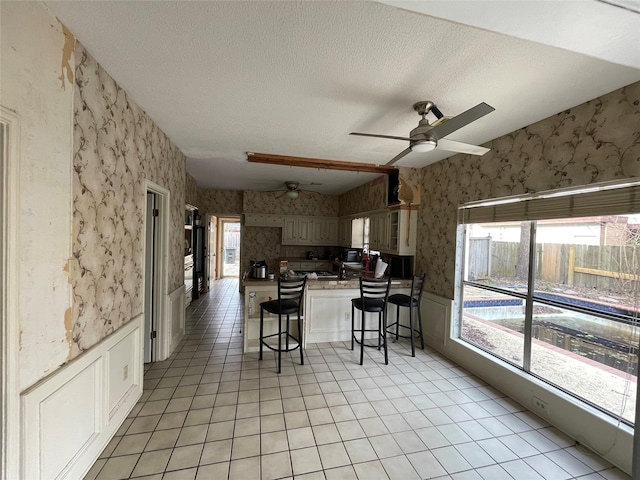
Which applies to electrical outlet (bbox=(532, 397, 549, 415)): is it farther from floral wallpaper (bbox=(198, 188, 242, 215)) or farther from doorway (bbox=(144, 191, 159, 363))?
floral wallpaper (bbox=(198, 188, 242, 215))

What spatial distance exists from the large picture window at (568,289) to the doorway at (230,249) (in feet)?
27.1

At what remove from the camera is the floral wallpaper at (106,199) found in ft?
5.13

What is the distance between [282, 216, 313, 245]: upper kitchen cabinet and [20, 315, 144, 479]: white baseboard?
450 cm

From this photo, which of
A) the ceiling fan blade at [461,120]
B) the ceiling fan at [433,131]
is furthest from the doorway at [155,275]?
the ceiling fan blade at [461,120]

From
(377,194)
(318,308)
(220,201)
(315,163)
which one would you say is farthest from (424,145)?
(220,201)

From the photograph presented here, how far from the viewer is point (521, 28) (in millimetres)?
1124

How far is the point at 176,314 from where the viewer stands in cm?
352

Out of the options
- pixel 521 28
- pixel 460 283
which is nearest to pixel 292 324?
pixel 460 283

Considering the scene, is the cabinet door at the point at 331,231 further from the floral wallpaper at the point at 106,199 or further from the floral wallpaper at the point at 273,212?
→ the floral wallpaper at the point at 106,199

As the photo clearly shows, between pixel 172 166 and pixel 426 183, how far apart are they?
3.57 metres

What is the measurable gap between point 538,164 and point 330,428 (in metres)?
2.93

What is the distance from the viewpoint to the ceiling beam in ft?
12.2

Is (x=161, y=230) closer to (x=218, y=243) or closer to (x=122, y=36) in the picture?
(x=122, y=36)

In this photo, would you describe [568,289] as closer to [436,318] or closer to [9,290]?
[436,318]
